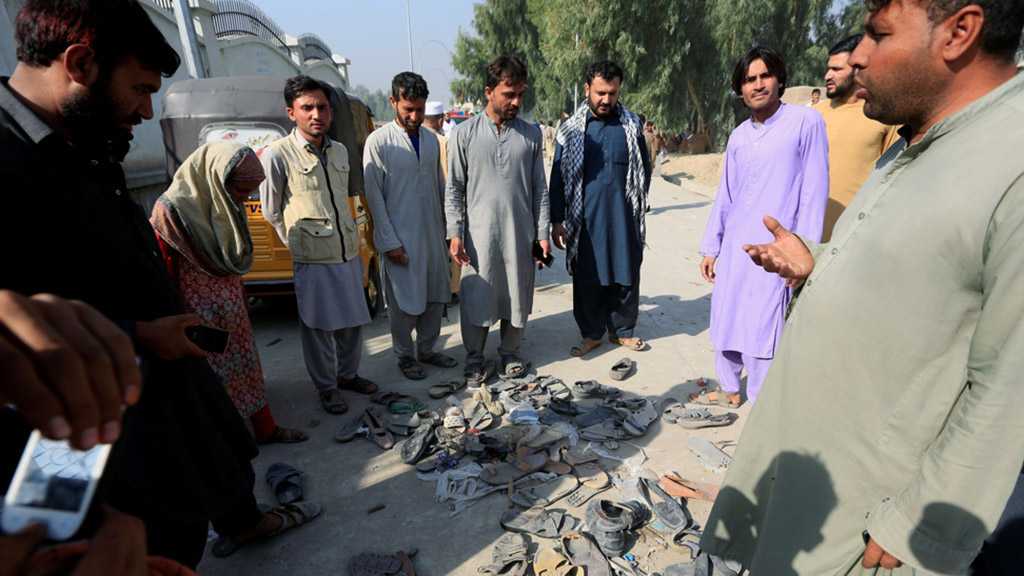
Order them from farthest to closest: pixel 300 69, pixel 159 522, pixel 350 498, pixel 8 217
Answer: pixel 300 69 < pixel 350 498 < pixel 159 522 < pixel 8 217

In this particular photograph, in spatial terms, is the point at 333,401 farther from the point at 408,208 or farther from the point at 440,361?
the point at 408,208

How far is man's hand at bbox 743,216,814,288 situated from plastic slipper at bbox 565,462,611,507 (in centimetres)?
156

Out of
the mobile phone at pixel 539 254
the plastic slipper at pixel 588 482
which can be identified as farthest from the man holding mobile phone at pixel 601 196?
the plastic slipper at pixel 588 482

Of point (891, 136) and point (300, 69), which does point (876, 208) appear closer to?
point (891, 136)

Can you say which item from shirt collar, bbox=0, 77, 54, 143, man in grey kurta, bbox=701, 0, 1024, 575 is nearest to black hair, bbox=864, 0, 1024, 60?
man in grey kurta, bbox=701, 0, 1024, 575

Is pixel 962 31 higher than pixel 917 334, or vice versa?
pixel 962 31

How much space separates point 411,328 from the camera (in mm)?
4043

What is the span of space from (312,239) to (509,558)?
2.19 metres

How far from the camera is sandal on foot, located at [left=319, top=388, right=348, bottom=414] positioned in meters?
3.46

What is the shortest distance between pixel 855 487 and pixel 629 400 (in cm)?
227

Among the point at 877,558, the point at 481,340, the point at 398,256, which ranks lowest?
the point at 481,340

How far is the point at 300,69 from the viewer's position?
2053 cm

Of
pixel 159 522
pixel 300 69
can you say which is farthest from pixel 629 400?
pixel 300 69

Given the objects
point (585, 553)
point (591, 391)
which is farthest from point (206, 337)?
point (591, 391)
